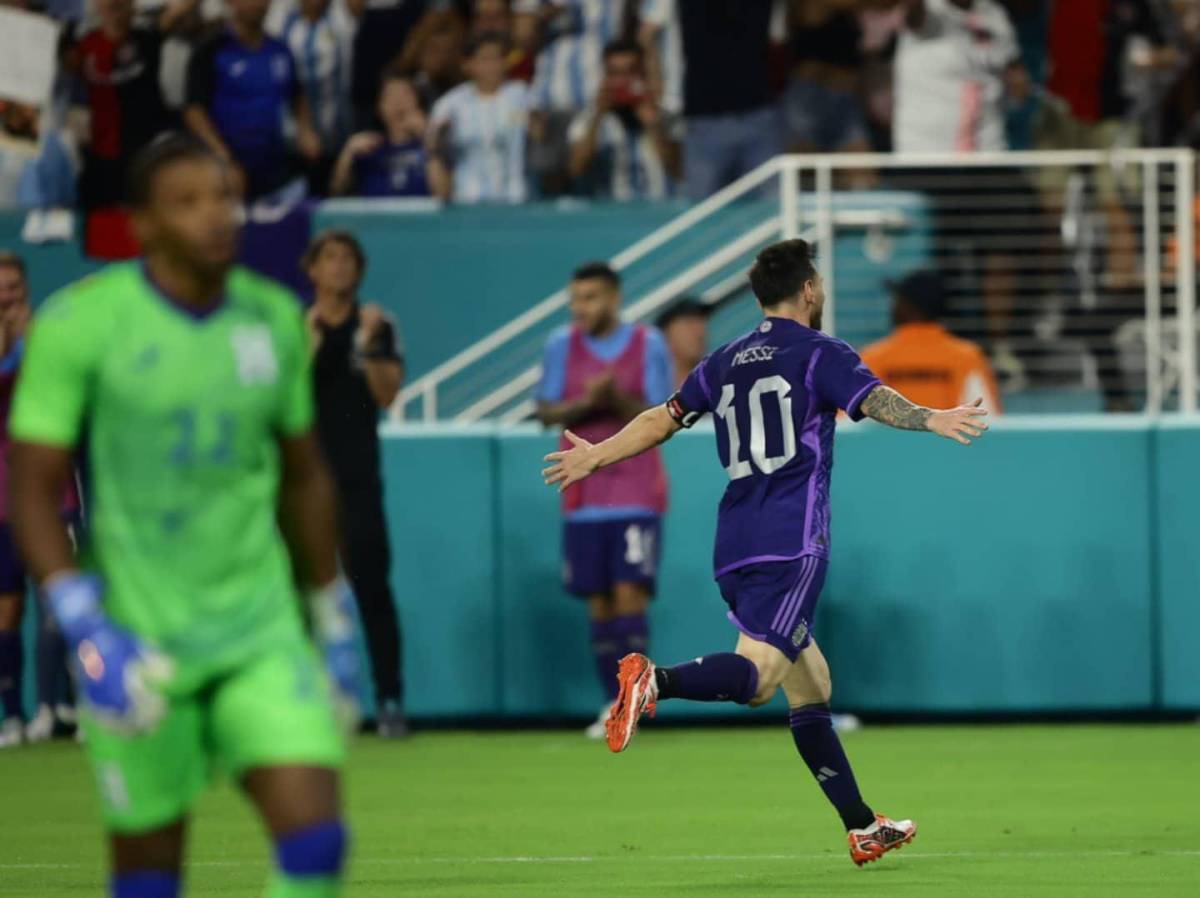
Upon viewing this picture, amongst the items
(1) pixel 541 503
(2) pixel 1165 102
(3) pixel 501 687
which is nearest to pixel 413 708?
(3) pixel 501 687

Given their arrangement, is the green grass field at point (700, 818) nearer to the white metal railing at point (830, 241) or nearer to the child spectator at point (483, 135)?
the white metal railing at point (830, 241)

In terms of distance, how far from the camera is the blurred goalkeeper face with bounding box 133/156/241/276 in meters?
5.14

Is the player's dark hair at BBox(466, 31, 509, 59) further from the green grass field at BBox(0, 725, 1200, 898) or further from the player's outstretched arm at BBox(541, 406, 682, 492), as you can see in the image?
the player's outstretched arm at BBox(541, 406, 682, 492)

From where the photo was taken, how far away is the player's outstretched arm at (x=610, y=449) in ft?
29.7

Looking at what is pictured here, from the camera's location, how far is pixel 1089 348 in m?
16.6

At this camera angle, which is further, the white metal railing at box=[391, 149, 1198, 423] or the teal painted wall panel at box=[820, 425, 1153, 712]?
the white metal railing at box=[391, 149, 1198, 423]

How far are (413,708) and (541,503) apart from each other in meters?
1.42

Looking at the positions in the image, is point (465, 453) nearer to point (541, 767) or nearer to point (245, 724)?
point (541, 767)

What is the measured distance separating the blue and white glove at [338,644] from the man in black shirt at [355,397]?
801 centimetres

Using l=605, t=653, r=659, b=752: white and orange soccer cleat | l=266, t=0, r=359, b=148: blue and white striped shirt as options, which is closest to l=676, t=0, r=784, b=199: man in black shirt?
l=266, t=0, r=359, b=148: blue and white striped shirt

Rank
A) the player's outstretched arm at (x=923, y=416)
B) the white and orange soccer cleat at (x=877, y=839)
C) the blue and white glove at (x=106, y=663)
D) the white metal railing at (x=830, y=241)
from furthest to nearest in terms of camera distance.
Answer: the white metal railing at (x=830, y=241) < the white and orange soccer cleat at (x=877, y=839) < the player's outstretched arm at (x=923, y=416) < the blue and white glove at (x=106, y=663)

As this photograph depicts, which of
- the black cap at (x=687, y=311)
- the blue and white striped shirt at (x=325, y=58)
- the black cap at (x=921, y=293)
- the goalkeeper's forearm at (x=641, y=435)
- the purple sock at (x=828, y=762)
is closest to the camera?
the purple sock at (x=828, y=762)

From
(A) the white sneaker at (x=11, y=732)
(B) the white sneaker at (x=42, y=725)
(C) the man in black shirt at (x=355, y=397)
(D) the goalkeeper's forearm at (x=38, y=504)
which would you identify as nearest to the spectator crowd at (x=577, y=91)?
(C) the man in black shirt at (x=355, y=397)

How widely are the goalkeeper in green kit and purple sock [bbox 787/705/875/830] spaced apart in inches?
153
